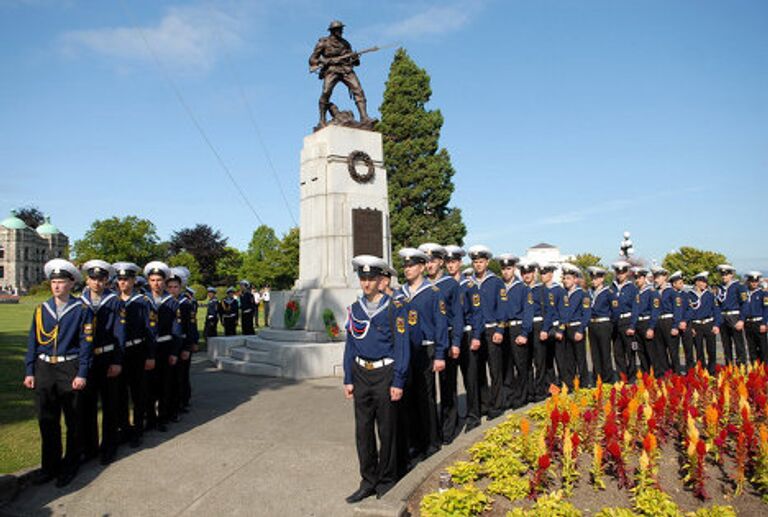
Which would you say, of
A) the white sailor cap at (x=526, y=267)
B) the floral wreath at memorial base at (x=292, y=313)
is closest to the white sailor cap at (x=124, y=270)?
the white sailor cap at (x=526, y=267)

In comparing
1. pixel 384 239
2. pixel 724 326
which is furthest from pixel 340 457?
pixel 724 326

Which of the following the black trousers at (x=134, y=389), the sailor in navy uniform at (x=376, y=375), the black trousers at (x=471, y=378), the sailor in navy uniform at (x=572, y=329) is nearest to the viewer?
the sailor in navy uniform at (x=376, y=375)

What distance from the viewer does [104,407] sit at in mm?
6254

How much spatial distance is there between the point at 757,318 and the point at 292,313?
32.6ft

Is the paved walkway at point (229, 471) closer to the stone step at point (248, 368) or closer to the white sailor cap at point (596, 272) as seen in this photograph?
the stone step at point (248, 368)

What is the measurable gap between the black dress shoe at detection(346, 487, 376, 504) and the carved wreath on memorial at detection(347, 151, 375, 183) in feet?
31.5

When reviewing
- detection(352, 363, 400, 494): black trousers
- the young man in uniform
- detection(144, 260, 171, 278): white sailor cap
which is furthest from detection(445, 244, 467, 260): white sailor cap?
detection(144, 260, 171, 278): white sailor cap

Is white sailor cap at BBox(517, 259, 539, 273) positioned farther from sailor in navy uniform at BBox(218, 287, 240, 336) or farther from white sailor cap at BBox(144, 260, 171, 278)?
sailor in navy uniform at BBox(218, 287, 240, 336)

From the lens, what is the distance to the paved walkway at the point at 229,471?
483 cm

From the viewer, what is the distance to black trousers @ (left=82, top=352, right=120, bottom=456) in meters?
5.99

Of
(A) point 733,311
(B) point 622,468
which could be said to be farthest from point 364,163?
(B) point 622,468

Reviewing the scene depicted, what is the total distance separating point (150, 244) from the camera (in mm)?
76625

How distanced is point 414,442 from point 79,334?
3767 mm

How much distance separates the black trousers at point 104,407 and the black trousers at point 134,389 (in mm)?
196
